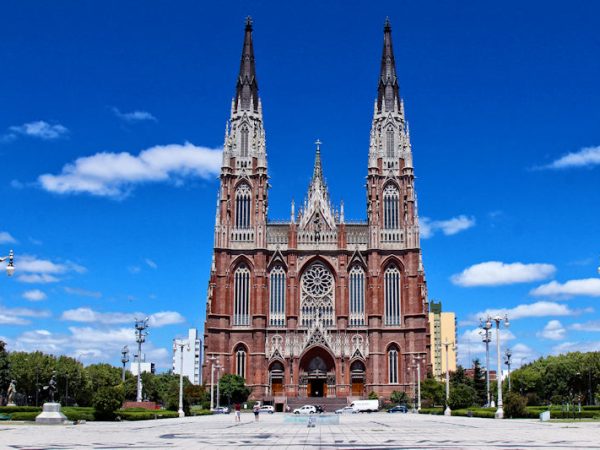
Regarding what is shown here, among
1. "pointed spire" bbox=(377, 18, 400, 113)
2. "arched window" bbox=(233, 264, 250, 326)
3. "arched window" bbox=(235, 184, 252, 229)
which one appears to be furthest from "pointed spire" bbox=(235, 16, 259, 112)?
"arched window" bbox=(233, 264, 250, 326)

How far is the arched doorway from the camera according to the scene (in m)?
100

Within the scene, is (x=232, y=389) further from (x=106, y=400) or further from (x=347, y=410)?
(x=106, y=400)

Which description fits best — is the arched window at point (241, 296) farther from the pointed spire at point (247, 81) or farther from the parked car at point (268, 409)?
the pointed spire at point (247, 81)

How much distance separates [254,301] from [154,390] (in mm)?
42466

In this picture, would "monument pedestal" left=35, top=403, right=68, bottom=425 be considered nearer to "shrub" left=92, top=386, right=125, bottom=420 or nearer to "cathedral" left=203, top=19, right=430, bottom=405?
"shrub" left=92, top=386, right=125, bottom=420

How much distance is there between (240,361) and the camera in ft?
331

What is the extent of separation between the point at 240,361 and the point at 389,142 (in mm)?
35176

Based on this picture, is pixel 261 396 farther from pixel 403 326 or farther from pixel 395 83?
pixel 395 83

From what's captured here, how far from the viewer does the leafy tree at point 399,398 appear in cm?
9431

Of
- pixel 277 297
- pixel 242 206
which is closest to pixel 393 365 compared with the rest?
pixel 277 297

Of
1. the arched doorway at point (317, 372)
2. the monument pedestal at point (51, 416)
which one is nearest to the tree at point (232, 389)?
A: the arched doorway at point (317, 372)

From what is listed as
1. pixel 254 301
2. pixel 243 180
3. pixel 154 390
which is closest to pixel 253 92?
pixel 243 180

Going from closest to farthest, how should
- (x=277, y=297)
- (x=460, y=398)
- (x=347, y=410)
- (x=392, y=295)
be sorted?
(x=460, y=398)
(x=347, y=410)
(x=392, y=295)
(x=277, y=297)

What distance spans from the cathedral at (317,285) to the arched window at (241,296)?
0.13 metres
